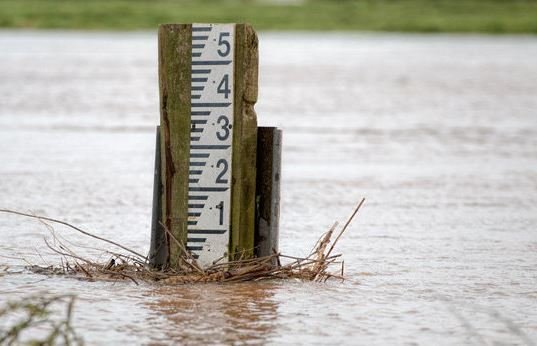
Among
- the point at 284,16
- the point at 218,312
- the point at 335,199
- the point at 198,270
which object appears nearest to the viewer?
the point at 218,312

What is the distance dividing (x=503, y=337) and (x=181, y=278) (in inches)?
70.0

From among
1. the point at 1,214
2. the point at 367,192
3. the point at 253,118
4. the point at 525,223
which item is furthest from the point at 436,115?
the point at 253,118

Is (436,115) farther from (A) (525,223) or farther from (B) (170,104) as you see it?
(B) (170,104)

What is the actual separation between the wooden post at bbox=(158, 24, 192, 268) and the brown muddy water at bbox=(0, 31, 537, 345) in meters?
0.49

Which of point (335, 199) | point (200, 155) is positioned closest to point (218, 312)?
point (200, 155)

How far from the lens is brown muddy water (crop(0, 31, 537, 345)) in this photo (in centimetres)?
596

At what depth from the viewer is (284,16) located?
54.8 metres

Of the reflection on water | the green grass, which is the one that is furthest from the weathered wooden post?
the green grass

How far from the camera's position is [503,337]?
5.71 meters

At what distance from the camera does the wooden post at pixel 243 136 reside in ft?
22.1

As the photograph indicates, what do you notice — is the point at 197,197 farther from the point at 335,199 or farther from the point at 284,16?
the point at 284,16

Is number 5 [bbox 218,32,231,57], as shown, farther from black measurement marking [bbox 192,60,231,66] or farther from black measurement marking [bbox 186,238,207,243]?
black measurement marking [bbox 186,238,207,243]

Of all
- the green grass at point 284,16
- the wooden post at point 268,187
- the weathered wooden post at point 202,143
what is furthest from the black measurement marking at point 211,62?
the green grass at point 284,16

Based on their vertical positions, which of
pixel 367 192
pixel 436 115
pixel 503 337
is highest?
pixel 436 115
